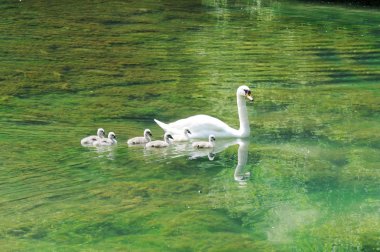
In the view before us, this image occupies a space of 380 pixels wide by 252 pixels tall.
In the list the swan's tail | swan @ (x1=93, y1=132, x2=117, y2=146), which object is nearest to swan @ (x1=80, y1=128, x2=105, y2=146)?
swan @ (x1=93, y1=132, x2=117, y2=146)

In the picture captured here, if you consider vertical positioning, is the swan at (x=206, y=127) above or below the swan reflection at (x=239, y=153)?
above

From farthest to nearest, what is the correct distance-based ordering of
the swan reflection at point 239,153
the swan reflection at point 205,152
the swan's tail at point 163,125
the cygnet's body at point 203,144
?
1. the swan's tail at point 163,125
2. the cygnet's body at point 203,144
3. the swan reflection at point 205,152
4. the swan reflection at point 239,153

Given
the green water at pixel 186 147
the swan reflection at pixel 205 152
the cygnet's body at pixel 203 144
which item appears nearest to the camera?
the green water at pixel 186 147

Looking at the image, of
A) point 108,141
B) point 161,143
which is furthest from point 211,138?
point 108,141

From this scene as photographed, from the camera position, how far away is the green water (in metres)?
7.79

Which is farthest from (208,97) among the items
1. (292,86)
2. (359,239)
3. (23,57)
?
(359,239)

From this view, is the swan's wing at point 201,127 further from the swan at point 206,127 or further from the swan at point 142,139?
the swan at point 142,139

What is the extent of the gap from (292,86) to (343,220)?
5624 millimetres

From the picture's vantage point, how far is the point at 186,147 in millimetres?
10367

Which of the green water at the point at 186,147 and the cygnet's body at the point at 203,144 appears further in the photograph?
the cygnet's body at the point at 203,144

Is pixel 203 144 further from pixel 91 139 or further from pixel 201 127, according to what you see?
pixel 91 139

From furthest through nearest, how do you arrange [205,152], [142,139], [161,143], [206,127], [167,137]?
[206,127] → [167,137] → [205,152] → [161,143] → [142,139]

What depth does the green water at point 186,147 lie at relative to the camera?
7785 mm

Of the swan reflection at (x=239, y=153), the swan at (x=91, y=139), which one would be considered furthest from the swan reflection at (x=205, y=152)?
the swan at (x=91, y=139)
